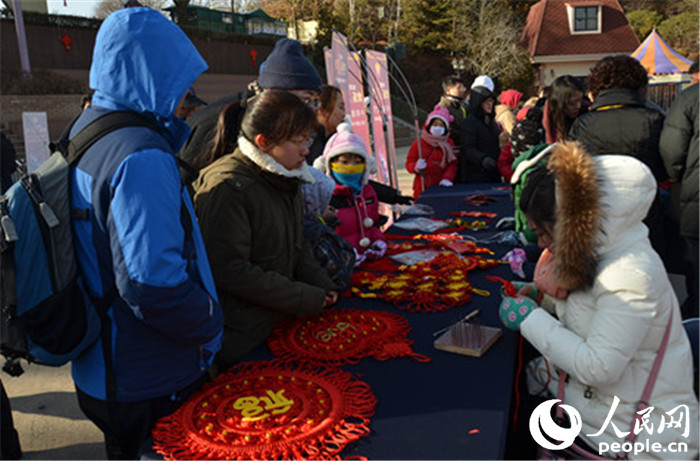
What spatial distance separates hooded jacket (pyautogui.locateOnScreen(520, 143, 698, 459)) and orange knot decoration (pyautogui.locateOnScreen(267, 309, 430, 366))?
48 centimetres

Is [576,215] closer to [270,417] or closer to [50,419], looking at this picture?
[270,417]

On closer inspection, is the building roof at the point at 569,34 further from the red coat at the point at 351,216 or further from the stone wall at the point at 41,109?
the red coat at the point at 351,216

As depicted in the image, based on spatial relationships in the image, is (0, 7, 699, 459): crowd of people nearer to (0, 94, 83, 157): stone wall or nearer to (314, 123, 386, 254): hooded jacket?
(314, 123, 386, 254): hooded jacket

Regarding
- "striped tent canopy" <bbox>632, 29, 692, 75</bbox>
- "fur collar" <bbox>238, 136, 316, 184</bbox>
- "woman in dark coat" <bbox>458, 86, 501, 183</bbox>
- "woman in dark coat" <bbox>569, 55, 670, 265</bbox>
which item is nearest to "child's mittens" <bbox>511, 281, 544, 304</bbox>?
"fur collar" <bbox>238, 136, 316, 184</bbox>

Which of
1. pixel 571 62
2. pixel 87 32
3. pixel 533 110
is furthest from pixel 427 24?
pixel 533 110

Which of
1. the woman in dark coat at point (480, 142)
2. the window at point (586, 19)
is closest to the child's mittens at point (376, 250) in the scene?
the woman in dark coat at point (480, 142)

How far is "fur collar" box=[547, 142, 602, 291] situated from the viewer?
52.2 inches

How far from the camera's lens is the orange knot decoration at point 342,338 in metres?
1.63

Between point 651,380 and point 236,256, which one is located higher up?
point 236,256

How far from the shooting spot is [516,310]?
1631 mm

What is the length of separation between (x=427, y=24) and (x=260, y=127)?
Result: 29060 mm

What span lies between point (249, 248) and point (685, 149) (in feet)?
7.96

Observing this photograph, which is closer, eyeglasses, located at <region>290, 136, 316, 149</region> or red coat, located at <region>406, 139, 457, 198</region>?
eyeglasses, located at <region>290, 136, 316, 149</region>

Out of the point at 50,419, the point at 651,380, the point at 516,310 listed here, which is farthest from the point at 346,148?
the point at 50,419
